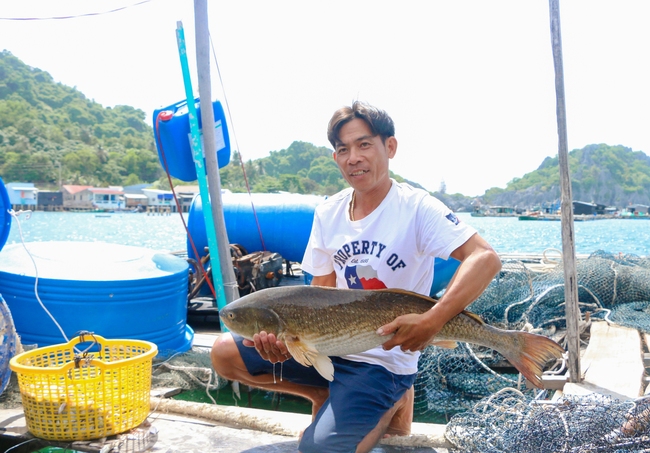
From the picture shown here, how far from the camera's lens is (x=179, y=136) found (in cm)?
593

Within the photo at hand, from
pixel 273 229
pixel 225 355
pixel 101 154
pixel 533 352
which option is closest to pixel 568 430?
pixel 533 352

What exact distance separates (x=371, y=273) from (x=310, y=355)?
22.6 inches

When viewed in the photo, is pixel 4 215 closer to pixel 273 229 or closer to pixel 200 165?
pixel 200 165

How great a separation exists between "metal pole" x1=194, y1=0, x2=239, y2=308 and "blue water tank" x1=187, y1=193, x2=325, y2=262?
2885 millimetres

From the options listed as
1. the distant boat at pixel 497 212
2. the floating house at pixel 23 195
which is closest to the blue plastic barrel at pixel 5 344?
the floating house at pixel 23 195

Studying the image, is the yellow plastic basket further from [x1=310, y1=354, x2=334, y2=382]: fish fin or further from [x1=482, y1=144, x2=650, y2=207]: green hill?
[x1=482, y1=144, x2=650, y2=207]: green hill

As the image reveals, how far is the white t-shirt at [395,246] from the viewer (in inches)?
110

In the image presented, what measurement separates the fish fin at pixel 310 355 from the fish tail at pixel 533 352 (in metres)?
Answer: 0.85

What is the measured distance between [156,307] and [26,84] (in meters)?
114

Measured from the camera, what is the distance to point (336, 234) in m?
3.12

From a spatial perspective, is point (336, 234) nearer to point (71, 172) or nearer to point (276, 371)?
point (276, 371)

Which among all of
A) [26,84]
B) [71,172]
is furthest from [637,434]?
[26,84]

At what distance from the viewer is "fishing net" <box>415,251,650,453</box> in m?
A: 2.68

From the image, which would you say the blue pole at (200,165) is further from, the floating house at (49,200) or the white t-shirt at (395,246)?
the floating house at (49,200)
